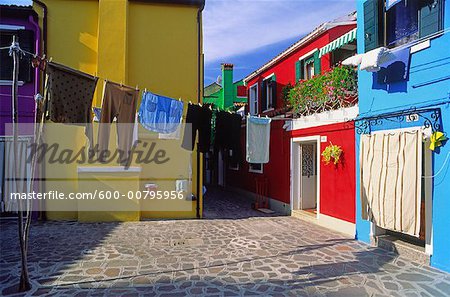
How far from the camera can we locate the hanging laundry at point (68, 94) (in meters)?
5.36

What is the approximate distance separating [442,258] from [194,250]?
458cm

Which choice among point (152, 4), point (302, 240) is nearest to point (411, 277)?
point (302, 240)

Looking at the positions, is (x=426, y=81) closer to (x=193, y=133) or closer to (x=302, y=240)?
(x=302, y=240)

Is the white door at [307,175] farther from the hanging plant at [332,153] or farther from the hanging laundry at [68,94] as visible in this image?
the hanging laundry at [68,94]

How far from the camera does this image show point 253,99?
53.7 ft

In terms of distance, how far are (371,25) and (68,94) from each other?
6.38 m

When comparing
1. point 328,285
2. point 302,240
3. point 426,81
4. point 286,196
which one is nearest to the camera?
point 328,285

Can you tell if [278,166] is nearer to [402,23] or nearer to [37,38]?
[402,23]

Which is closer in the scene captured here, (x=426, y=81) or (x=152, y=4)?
(x=426, y=81)

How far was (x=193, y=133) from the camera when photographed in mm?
8766

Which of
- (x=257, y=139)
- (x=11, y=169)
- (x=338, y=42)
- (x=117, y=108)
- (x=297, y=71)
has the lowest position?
(x=11, y=169)

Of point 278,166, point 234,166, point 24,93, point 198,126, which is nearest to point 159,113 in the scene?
point 198,126

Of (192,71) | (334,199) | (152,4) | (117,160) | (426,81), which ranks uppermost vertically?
(152,4)

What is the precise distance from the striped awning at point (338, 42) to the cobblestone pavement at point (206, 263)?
493 cm
